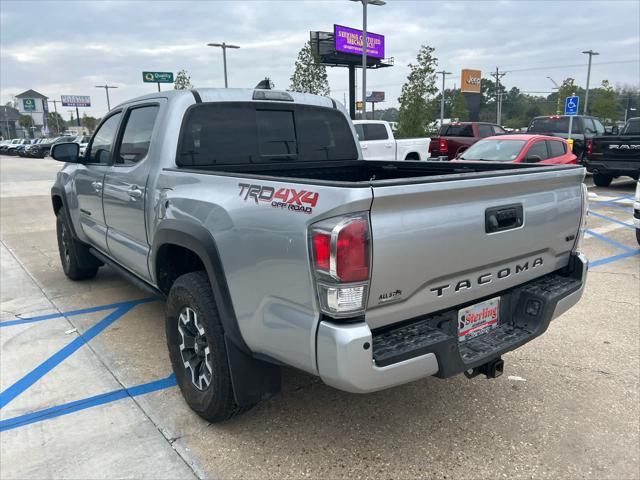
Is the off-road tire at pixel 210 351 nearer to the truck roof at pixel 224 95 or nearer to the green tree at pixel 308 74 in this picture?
the truck roof at pixel 224 95

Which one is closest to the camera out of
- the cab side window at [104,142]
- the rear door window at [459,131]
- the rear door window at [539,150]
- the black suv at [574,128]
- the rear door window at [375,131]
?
the cab side window at [104,142]

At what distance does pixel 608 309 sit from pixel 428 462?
3247mm

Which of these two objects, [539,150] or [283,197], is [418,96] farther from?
[283,197]

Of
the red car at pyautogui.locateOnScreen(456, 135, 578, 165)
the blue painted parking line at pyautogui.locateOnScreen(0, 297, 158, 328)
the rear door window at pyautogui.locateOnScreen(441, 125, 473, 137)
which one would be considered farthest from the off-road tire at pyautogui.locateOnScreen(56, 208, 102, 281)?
the rear door window at pyautogui.locateOnScreen(441, 125, 473, 137)

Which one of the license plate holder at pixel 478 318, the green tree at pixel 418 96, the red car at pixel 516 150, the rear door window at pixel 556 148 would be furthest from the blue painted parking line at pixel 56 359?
the green tree at pixel 418 96

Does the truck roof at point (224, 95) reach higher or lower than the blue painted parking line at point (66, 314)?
higher

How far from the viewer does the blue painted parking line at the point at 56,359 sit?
3453 mm

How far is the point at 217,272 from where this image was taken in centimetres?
265

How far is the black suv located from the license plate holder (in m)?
15.9

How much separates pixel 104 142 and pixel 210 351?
277 centimetres

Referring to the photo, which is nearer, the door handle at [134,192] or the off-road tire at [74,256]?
the door handle at [134,192]

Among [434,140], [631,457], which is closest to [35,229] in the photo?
[631,457]

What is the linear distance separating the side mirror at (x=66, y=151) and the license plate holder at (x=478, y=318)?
388 centimetres

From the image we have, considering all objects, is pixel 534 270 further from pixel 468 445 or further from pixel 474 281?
pixel 468 445
